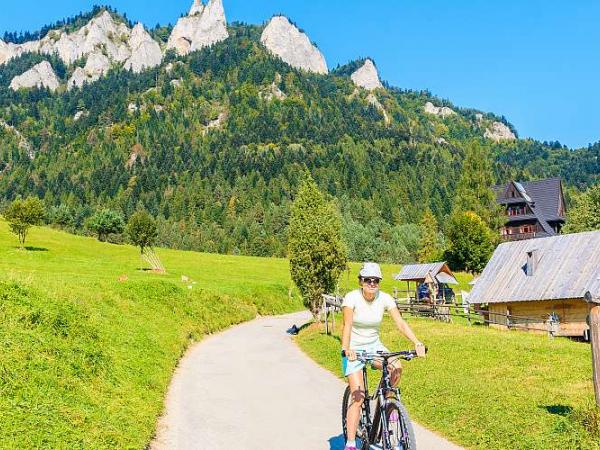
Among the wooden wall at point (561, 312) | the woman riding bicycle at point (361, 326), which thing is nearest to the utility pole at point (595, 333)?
the woman riding bicycle at point (361, 326)

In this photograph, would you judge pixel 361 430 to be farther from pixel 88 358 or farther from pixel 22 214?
pixel 22 214

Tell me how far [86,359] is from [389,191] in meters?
185

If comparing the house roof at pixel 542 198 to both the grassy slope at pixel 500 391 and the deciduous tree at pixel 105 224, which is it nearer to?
the deciduous tree at pixel 105 224

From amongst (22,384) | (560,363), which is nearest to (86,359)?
(22,384)

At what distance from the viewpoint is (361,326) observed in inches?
358

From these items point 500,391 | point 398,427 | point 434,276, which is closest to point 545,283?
point 434,276

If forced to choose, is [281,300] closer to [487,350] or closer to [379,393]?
[487,350]

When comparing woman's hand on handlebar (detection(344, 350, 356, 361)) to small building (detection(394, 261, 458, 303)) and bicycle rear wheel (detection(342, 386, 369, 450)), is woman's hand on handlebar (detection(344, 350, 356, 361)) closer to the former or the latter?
bicycle rear wheel (detection(342, 386, 369, 450))

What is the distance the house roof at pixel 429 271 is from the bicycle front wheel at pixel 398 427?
47.9m

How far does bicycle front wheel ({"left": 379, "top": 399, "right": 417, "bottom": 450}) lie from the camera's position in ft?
25.4

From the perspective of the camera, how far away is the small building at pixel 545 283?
3588 cm

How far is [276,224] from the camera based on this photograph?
160 m

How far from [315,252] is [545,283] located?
1583 centimetres

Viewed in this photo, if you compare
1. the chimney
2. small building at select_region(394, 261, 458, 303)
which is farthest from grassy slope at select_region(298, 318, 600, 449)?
small building at select_region(394, 261, 458, 303)
